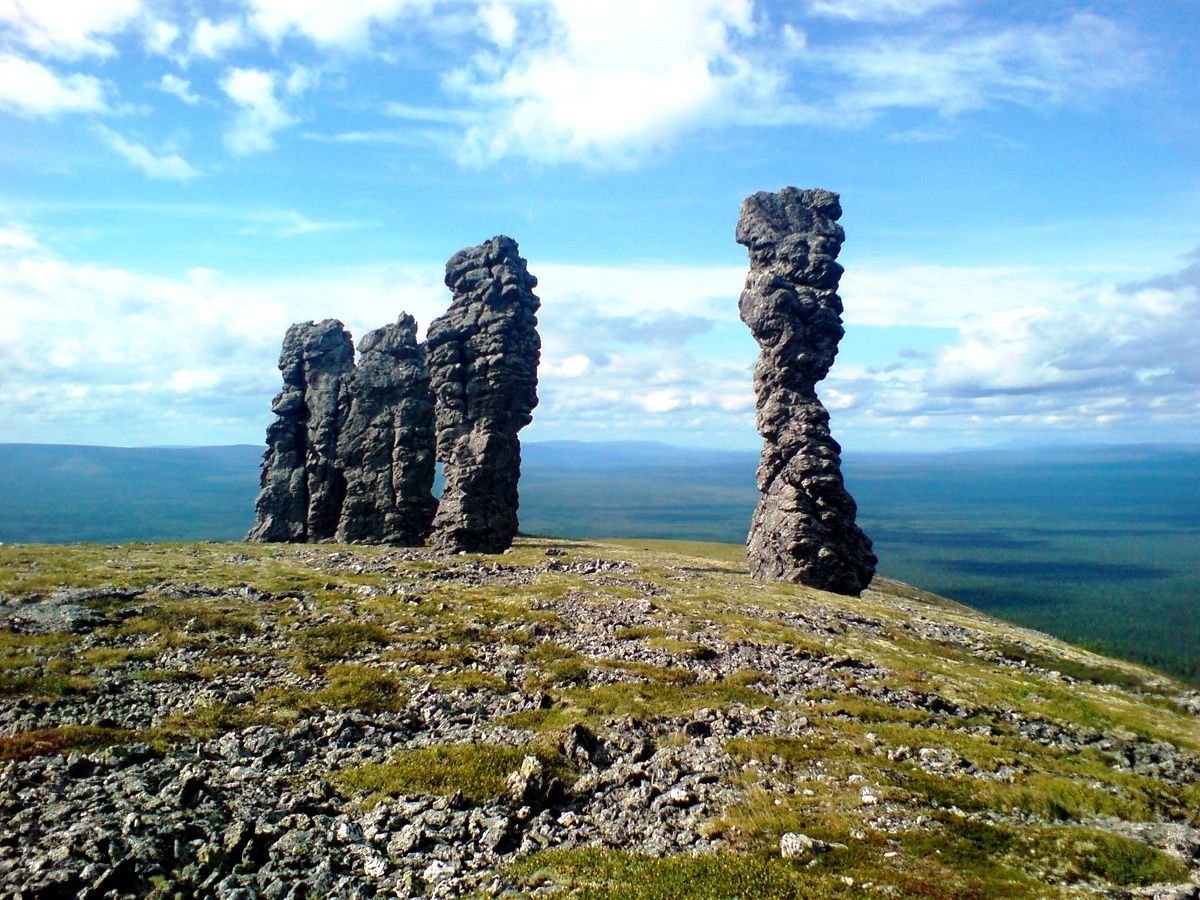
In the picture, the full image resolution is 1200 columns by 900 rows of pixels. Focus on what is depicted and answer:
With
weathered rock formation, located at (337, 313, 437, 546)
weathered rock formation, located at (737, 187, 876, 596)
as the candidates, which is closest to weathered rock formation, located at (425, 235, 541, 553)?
weathered rock formation, located at (337, 313, 437, 546)

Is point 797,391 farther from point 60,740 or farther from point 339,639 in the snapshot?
point 60,740

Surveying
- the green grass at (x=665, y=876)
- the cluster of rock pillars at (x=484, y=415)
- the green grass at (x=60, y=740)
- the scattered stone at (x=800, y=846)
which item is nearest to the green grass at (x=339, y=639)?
the green grass at (x=60, y=740)

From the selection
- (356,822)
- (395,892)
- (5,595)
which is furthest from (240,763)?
(5,595)

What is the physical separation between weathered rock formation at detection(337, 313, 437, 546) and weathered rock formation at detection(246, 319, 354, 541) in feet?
10.1

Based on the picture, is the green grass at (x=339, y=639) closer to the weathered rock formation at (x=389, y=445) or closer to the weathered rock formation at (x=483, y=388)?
the weathered rock formation at (x=483, y=388)

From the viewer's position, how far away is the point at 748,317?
292 ft

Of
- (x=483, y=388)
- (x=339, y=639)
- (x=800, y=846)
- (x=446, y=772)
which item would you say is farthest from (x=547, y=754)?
(x=483, y=388)

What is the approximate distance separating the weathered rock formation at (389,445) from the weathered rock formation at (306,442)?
309cm

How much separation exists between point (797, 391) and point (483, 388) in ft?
122

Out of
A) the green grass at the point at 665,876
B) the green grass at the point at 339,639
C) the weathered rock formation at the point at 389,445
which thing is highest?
the weathered rock formation at the point at 389,445

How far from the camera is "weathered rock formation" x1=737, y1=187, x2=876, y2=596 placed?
78.4 m

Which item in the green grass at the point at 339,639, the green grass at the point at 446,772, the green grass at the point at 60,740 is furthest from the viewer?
the green grass at the point at 339,639

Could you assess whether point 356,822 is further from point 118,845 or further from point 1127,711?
point 1127,711

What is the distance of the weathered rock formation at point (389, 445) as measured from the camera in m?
102
